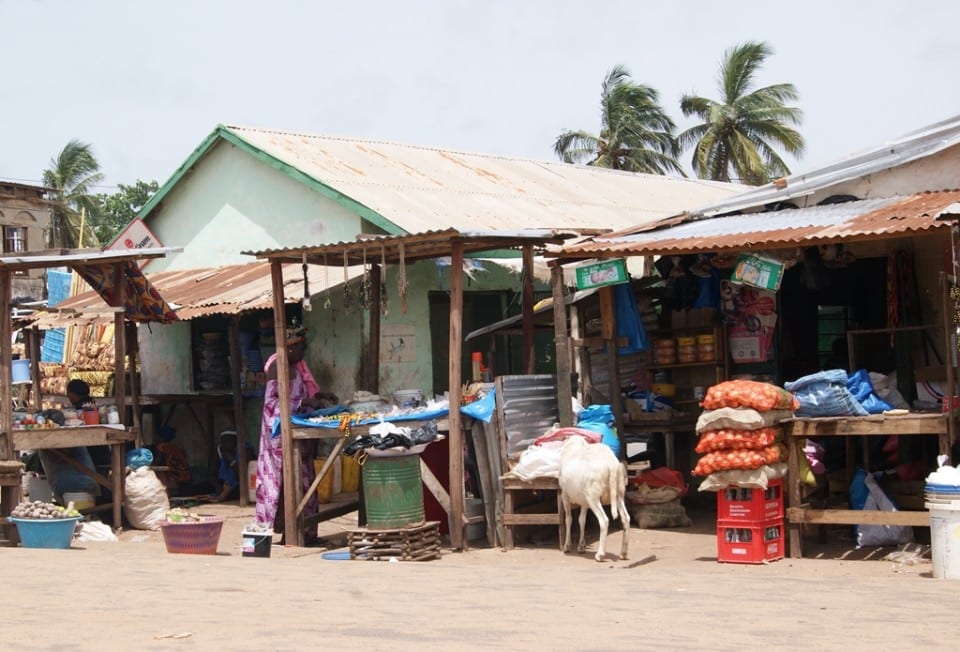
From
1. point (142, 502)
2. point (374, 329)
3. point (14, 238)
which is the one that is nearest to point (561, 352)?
point (374, 329)

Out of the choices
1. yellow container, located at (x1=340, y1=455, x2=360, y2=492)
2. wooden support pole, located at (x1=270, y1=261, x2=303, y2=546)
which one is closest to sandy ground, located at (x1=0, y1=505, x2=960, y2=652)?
wooden support pole, located at (x1=270, y1=261, x2=303, y2=546)

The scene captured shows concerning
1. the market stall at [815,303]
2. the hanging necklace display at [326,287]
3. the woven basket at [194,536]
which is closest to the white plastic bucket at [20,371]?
the hanging necklace display at [326,287]

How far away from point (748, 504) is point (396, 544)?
2966 mm

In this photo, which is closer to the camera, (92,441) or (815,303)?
(92,441)

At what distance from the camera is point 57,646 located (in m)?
5.96

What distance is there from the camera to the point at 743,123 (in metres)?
37.7

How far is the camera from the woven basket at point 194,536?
11.4 m

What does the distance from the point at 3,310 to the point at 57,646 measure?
290 inches

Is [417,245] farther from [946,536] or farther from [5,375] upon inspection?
[946,536]

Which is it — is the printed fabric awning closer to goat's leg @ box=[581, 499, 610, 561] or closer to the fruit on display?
the fruit on display

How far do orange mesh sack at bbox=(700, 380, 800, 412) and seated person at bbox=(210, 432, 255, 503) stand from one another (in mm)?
7989

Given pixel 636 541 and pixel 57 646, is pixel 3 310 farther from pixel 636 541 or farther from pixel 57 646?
pixel 57 646

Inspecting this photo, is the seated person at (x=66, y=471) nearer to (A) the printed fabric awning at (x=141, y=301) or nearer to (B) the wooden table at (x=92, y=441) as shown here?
(B) the wooden table at (x=92, y=441)

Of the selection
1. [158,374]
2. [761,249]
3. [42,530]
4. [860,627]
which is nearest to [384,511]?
[42,530]
